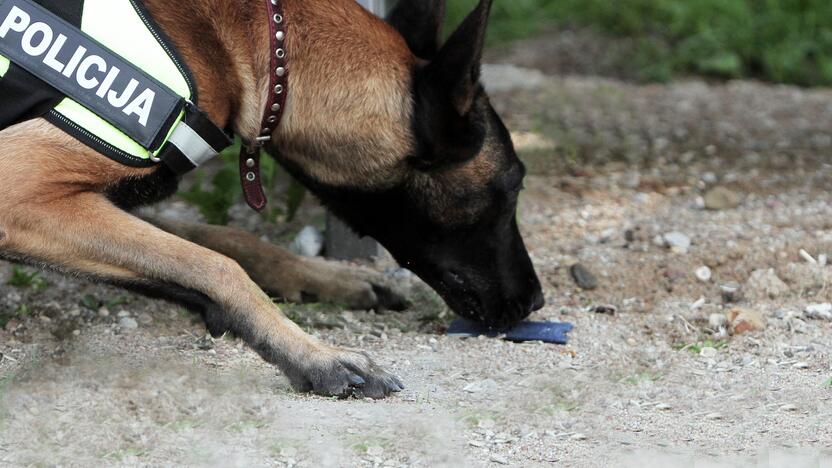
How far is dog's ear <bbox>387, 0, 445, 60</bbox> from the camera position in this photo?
3.84 metres

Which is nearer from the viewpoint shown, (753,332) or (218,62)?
(218,62)

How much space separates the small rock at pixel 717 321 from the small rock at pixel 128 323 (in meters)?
1.96

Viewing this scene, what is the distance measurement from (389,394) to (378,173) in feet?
2.44

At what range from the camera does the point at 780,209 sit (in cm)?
525

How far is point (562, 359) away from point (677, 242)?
4.20ft

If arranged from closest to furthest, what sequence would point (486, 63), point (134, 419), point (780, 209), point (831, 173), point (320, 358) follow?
point (134, 419)
point (320, 358)
point (780, 209)
point (831, 173)
point (486, 63)

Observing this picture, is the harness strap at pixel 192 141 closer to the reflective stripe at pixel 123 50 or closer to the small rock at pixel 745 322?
the reflective stripe at pixel 123 50

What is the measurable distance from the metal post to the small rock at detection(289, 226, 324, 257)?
0.06 meters

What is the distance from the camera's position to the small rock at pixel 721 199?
17.5 feet

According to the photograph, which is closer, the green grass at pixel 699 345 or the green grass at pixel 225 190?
the green grass at pixel 699 345

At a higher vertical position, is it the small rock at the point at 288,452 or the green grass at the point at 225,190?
the small rock at the point at 288,452

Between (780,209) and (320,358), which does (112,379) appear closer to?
(320,358)

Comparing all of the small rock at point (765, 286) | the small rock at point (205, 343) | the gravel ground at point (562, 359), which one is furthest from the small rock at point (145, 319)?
the small rock at point (765, 286)

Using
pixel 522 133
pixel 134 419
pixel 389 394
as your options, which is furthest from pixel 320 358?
pixel 522 133
